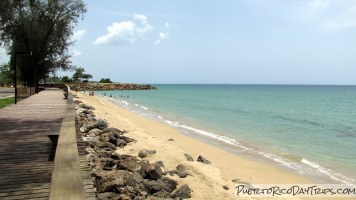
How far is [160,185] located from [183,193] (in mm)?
597

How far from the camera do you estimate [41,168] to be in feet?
21.9

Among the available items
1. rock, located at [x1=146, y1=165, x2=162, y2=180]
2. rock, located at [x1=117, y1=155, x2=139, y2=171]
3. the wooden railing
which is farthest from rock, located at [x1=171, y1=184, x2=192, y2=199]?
the wooden railing

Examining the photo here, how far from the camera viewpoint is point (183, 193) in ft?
27.2

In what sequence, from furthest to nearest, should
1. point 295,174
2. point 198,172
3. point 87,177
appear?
point 295,174 → point 198,172 → point 87,177

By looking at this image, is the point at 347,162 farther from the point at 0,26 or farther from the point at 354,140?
the point at 0,26

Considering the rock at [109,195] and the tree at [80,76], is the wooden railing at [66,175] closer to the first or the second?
the rock at [109,195]

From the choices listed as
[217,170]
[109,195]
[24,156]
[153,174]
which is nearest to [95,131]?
[217,170]

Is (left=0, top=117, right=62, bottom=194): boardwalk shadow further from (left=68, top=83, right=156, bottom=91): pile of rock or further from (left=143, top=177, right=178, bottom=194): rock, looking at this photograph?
(left=68, top=83, right=156, bottom=91): pile of rock

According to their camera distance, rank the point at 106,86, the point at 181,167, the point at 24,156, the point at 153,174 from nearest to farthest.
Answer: the point at 24,156
the point at 153,174
the point at 181,167
the point at 106,86

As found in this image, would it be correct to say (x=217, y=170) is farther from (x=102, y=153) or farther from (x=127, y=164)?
(x=102, y=153)

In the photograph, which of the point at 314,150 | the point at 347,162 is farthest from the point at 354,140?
the point at 347,162

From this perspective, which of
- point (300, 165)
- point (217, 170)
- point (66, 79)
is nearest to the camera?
point (217, 170)

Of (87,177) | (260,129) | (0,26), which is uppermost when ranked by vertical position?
(0,26)

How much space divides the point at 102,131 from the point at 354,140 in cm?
1661
